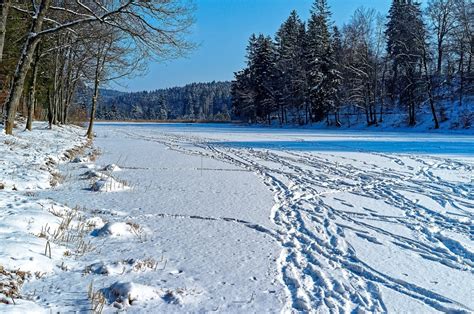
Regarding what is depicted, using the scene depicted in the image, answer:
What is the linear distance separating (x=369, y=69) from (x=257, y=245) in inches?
1607

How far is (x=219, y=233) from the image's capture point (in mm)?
5078

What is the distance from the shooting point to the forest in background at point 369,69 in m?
34.8

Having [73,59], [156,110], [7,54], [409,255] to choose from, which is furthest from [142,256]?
[156,110]

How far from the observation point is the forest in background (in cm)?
3478

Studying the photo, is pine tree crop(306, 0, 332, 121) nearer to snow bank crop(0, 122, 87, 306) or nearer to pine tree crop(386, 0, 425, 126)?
pine tree crop(386, 0, 425, 126)

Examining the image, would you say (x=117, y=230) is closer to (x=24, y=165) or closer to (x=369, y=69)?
(x=24, y=165)

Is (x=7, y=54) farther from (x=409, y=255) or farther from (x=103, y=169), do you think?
(x=409, y=255)

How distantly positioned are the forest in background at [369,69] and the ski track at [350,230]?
27.3 meters

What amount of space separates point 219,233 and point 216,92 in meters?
156

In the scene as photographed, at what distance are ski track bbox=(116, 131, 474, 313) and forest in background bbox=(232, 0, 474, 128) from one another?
1076 inches

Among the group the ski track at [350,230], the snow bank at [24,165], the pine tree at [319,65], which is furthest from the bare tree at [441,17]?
the snow bank at [24,165]

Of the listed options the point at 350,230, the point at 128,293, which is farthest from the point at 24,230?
the point at 350,230

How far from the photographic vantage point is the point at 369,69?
4116 centimetres

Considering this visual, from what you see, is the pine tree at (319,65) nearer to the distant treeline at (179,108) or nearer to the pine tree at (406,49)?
the pine tree at (406,49)
